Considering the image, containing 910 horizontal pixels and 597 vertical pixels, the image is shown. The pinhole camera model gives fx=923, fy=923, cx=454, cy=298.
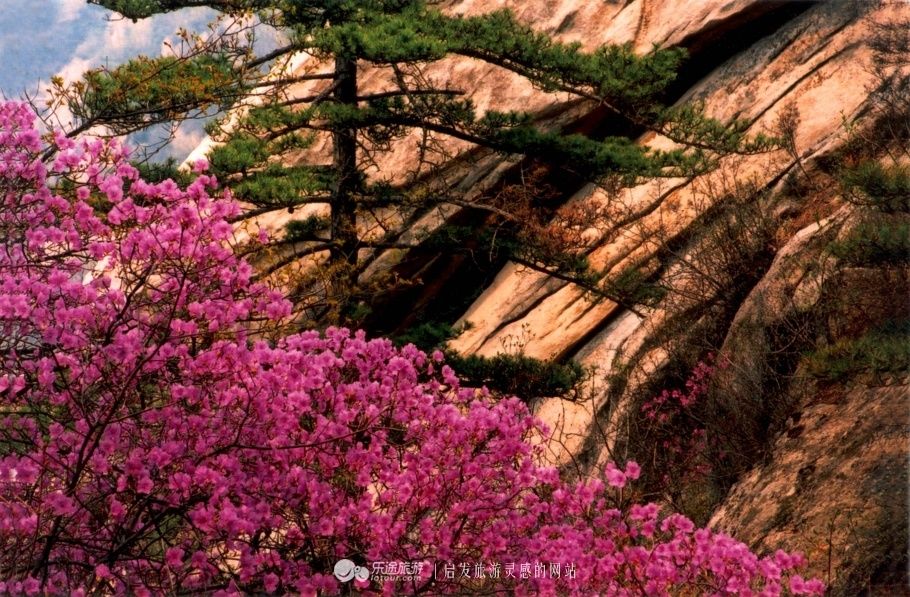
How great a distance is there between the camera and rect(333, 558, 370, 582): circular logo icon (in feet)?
14.5

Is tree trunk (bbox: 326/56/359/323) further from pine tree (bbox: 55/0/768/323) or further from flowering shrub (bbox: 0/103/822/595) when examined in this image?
flowering shrub (bbox: 0/103/822/595)

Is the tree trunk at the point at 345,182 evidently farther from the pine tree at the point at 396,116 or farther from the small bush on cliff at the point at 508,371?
the small bush on cliff at the point at 508,371

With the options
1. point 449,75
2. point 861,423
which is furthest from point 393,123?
point 861,423

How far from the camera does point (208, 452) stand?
4.28 meters

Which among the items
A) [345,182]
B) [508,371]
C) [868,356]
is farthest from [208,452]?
[345,182]

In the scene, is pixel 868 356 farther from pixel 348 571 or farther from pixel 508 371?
pixel 508 371

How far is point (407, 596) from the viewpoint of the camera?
14.9ft

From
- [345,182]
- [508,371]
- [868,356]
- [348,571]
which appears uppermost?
[345,182]

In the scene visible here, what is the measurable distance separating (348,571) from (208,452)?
35.4 inches

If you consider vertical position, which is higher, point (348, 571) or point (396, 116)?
point (396, 116)

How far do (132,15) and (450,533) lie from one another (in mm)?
7644

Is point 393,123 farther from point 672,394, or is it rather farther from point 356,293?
point 672,394

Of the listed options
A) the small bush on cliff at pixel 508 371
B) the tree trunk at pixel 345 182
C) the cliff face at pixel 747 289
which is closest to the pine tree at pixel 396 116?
the tree trunk at pixel 345 182

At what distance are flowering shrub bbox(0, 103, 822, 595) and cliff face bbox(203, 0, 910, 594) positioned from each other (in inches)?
39.7
